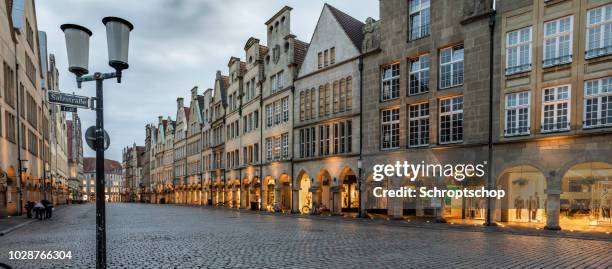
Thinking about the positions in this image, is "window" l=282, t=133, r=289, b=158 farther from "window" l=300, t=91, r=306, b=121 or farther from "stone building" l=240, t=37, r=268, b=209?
"stone building" l=240, t=37, r=268, b=209

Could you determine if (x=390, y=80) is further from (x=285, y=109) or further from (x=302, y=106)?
(x=285, y=109)

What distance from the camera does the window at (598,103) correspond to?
1742 centimetres

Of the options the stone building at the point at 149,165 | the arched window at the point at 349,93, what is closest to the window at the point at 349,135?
the arched window at the point at 349,93

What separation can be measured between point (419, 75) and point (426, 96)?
1545 millimetres

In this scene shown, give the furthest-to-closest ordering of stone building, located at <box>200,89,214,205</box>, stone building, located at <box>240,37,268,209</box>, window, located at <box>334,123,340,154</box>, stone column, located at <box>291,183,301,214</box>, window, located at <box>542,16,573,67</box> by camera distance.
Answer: stone building, located at <box>200,89,214,205</box>
stone building, located at <box>240,37,268,209</box>
stone column, located at <box>291,183,301,214</box>
window, located at <box>334,123,340,154</box>
window, located at <box>542,16,573,67</box>

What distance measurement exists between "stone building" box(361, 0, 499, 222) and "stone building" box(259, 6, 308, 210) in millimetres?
9591

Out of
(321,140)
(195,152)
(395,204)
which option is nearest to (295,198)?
(321,140)

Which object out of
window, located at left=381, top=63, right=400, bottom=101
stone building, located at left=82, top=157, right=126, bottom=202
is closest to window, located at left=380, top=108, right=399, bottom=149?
window, located at left=381, top=63, right=400, bottom=101

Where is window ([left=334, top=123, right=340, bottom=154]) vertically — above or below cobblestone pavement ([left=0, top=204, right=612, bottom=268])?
above

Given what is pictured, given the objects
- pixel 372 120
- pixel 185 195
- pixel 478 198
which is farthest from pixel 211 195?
pixel 478 198

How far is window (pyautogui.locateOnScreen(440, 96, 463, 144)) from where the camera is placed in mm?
22797

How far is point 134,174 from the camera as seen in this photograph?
393ft

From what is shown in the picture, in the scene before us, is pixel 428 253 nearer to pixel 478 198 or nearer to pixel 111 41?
pixel 111 41

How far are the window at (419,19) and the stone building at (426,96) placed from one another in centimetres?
6
